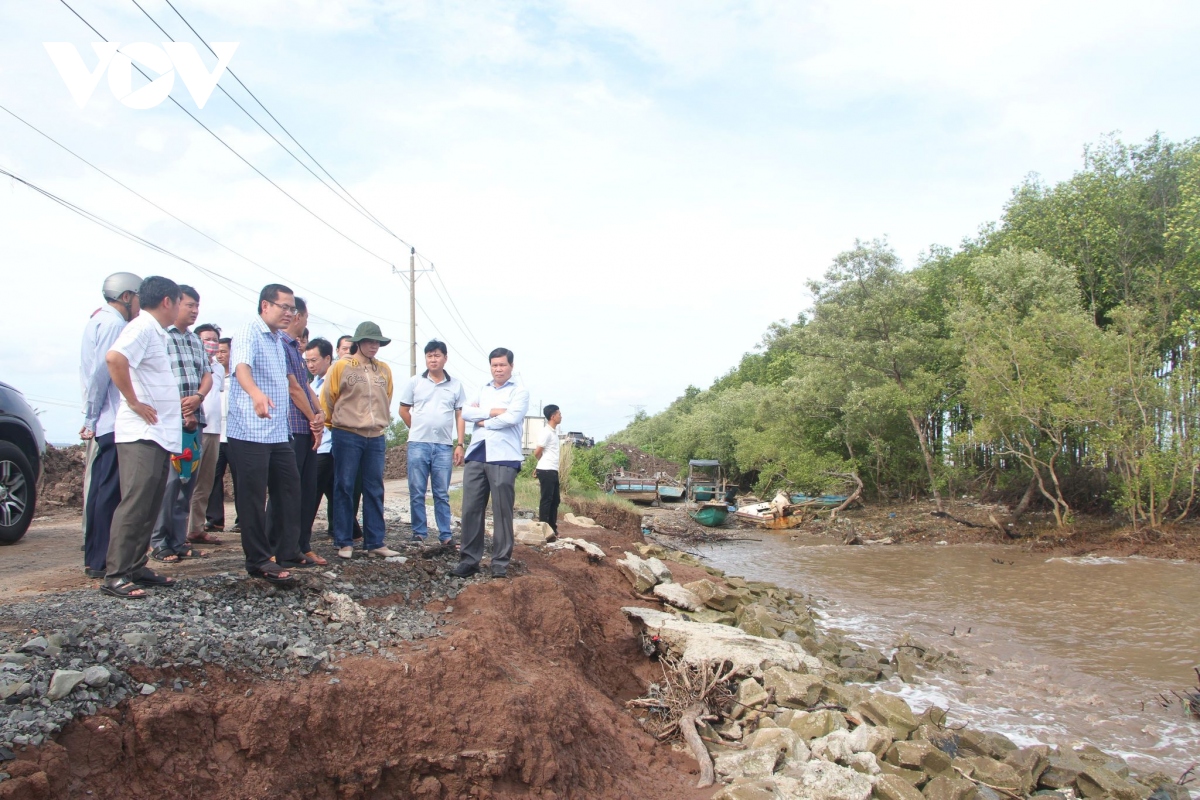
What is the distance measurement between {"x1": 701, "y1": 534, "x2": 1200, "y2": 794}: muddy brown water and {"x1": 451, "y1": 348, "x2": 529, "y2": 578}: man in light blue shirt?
4397 millimetres

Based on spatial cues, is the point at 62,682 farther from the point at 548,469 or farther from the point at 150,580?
the point at 548,469

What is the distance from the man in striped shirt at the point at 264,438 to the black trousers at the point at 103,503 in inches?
26.9

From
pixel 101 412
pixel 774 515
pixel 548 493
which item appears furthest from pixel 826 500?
pixel 101 412

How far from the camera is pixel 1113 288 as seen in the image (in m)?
23.2

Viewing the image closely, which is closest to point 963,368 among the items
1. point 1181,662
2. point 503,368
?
point 1181,662

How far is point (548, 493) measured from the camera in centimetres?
977

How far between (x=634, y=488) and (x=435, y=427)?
2215 centimetres

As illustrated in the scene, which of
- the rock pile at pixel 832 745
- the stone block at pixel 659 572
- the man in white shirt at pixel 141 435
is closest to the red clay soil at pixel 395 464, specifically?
the stone block at pixel 659 572

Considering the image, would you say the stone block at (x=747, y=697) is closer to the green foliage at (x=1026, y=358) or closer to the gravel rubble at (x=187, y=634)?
the gravel rubble at (x=187, y=634)

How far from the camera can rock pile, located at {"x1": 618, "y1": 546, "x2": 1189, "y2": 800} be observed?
14.2ft

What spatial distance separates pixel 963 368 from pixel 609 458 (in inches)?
687

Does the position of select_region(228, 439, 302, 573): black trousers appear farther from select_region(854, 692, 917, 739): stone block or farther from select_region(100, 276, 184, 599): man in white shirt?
select_region(854, 692, 917, 739): stone block

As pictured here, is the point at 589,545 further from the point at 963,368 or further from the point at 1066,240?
the point at 1066,240

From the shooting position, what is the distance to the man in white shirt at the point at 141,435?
13.0 ft
